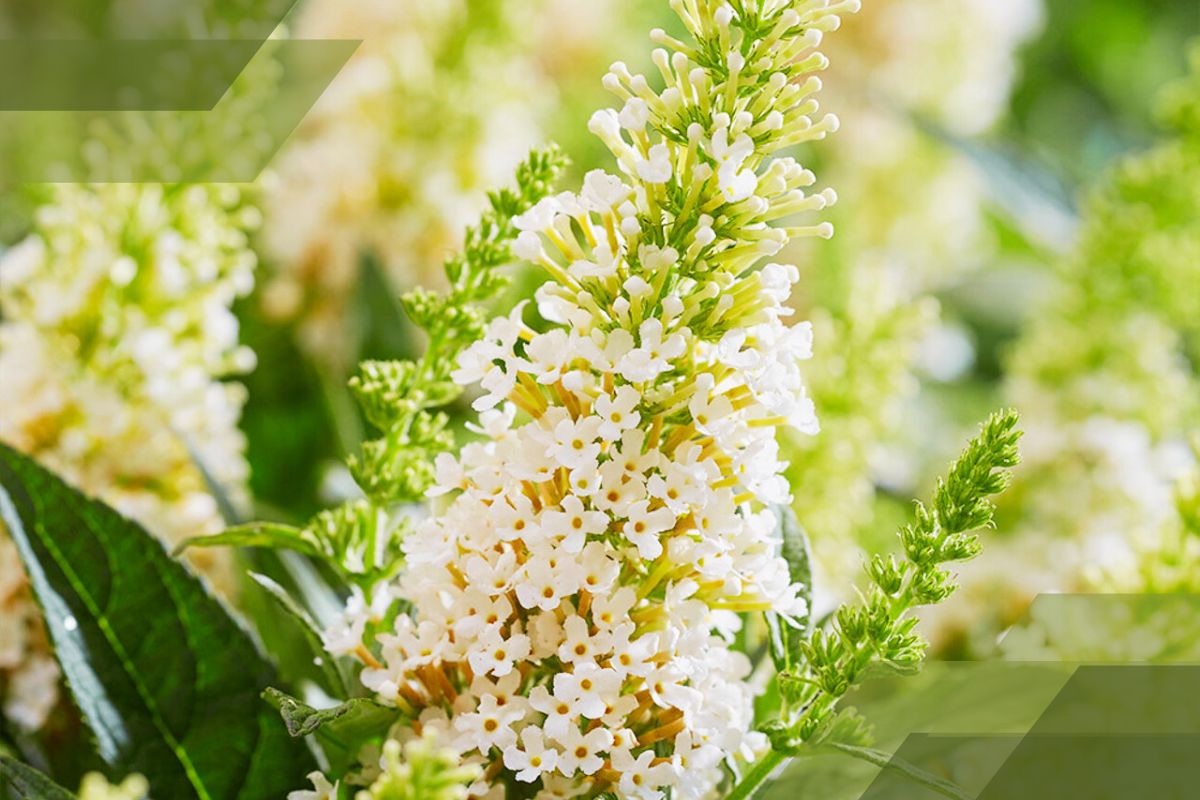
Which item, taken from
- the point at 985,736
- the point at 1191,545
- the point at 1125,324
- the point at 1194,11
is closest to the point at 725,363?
the point at 985,736

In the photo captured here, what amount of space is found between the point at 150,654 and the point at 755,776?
0.22 m

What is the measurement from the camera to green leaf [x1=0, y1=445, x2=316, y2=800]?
0.42 meters

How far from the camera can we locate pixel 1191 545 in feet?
1.82

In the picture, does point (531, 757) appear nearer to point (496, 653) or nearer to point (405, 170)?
point (496, 653)

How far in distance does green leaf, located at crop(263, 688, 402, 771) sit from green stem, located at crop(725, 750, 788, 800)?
11 cm

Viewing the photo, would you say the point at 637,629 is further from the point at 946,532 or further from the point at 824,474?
the point at 824,474

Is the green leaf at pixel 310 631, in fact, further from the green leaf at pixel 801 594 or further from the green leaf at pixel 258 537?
the green leaf at pixel 801 594

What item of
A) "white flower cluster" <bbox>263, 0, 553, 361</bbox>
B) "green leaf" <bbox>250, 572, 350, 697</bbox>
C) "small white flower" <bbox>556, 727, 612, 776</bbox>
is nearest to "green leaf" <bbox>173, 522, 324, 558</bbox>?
"green leaf" <bbox>250, 572, 350, 697</bbox>

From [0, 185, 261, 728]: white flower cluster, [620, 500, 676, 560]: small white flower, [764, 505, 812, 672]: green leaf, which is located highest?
[0, 185, 261, 728]: white flower cluster

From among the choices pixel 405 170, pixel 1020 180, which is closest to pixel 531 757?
pixel 405 170

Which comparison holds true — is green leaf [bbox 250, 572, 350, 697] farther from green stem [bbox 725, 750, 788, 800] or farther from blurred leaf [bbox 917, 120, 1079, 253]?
blurred leaf [bbox 917, 120, 1079, 253]

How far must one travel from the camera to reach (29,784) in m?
0.36

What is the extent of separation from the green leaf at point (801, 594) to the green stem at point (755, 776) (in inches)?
1.1

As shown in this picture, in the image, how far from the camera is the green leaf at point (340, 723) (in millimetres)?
344
